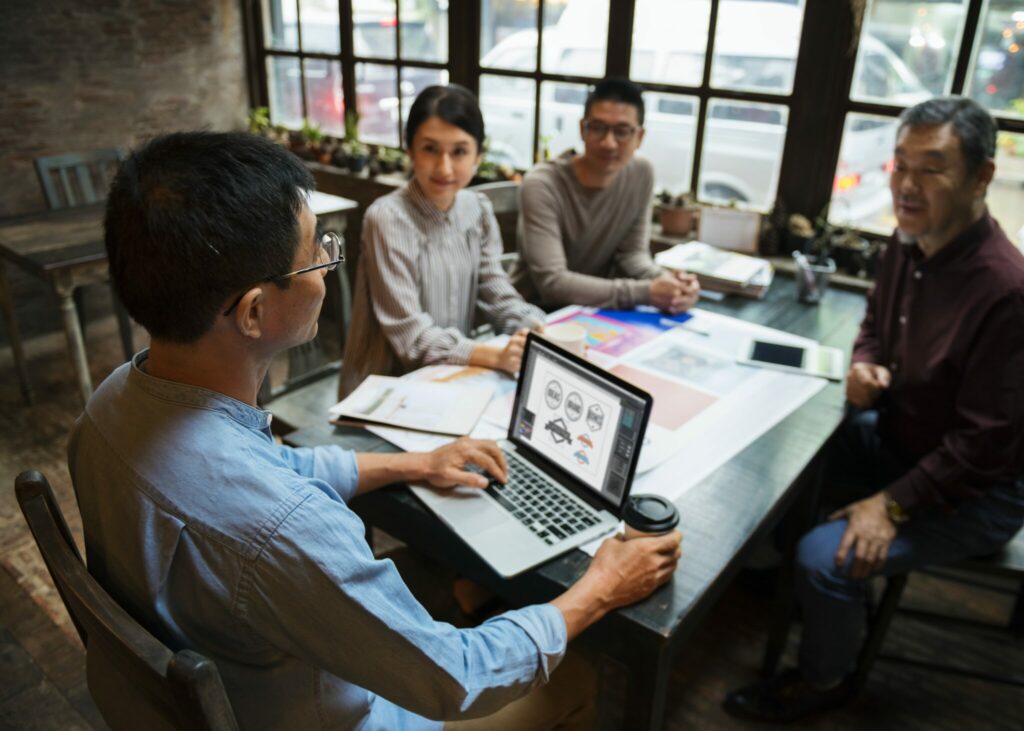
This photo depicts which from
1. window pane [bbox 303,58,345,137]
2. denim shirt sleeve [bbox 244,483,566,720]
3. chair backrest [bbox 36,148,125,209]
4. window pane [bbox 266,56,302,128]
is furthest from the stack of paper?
window pane [bbox 266,56,302,128]

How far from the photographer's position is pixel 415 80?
12.6 feet

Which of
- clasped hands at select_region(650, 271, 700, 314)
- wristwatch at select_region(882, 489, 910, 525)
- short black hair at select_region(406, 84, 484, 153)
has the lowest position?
wristwatch at select_region(882, 489, 910, 525)

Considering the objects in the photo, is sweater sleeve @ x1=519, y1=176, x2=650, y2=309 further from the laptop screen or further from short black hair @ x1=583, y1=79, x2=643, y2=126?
the laptop screen

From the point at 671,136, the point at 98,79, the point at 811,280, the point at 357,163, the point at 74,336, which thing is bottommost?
the point at 74,336

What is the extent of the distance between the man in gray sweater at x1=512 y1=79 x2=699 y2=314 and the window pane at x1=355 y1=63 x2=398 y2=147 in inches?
70.0

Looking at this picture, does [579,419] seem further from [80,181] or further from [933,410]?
[80,181]

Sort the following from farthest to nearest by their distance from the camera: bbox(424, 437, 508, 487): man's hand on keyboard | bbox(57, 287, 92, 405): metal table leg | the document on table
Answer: bbox(57, 287, 92, 405): metal table leg → the document on table → bbox(424, 437, 508, 487): man's hand on keyboard

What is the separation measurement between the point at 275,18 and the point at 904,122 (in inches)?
146

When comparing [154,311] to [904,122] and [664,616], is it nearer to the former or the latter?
[664,616]

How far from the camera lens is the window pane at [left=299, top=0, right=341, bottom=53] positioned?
13.1ft

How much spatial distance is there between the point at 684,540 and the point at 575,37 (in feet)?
8.45

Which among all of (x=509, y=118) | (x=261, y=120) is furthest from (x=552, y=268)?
(x=261, y=120)

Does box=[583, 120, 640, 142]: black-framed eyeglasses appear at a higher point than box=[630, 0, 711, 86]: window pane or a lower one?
lower

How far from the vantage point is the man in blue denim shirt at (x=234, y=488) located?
0.81m
